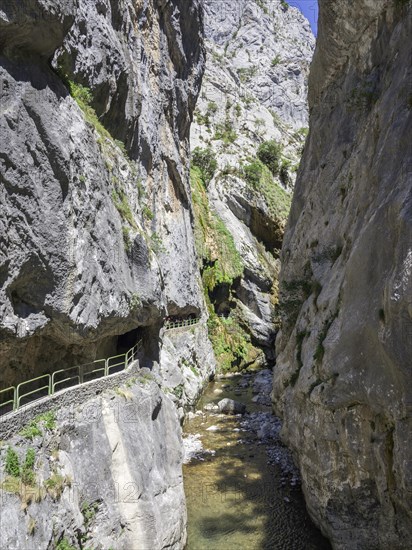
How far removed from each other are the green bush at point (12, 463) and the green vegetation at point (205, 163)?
141 ft

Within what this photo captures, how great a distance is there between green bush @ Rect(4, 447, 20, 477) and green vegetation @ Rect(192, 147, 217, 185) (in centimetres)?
4310

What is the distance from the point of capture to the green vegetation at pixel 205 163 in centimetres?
4988

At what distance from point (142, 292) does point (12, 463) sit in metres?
9.22

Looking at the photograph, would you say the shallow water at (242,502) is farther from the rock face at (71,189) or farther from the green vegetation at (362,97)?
the green vegetation at (362,97)

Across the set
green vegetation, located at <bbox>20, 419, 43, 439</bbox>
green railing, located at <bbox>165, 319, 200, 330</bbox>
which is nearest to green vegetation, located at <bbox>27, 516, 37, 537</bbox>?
green vegetation, located at <bbox>20, 419, 43, 439</bbox>

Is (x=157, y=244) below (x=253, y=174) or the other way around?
below

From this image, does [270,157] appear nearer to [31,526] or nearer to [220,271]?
[220,271]

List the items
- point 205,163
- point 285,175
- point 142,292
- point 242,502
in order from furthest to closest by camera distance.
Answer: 1. point 285,175
2. point 205,163
3. point 142,292
4. point 242,502

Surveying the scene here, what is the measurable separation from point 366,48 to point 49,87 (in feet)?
42.7

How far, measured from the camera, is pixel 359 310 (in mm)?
10648

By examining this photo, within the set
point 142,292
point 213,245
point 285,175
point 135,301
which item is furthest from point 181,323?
point 285,175

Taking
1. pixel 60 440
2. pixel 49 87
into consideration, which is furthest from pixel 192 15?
pixel 60 440

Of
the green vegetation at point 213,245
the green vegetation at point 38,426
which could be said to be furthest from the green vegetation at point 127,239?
the green vegetation at point 213,245

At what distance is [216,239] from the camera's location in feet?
141
